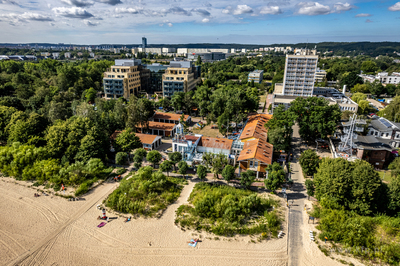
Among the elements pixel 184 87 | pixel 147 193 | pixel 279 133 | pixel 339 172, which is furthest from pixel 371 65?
pixel 147 193

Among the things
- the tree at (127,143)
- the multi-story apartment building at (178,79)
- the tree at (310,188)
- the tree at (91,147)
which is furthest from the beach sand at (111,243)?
the multi-story apartment building at (178,79)

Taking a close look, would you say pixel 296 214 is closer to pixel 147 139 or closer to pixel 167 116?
pixel 147 139

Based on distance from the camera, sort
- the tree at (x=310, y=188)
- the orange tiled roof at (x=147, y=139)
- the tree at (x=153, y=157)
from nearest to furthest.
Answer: the tree at (x=310, y=188)
the tree at (x=153, y=157)
the orange tiled roof at (x=147, y=139)

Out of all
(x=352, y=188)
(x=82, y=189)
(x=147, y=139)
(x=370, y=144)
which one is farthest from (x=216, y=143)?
(x=370, y=144)

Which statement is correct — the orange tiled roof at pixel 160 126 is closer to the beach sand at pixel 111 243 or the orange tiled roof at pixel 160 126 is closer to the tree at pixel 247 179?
the tree at pixel 247 179

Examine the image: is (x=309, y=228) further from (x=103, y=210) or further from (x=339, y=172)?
(x=103, y=210)
